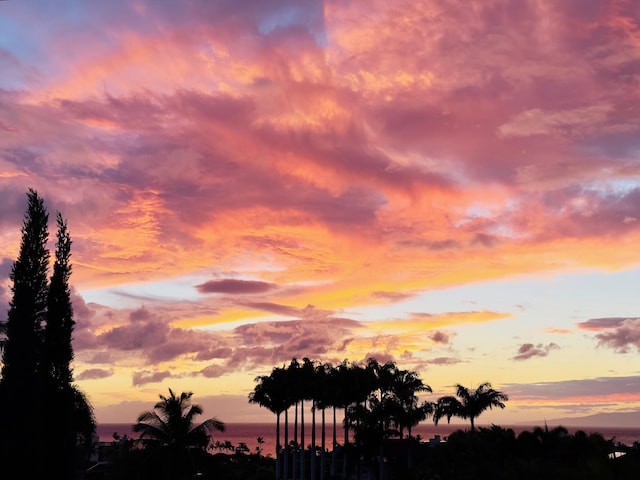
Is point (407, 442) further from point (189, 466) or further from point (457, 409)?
point (189, 466)

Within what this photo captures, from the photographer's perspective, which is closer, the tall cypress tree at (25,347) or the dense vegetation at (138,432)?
the dense vegetation at (138,432)

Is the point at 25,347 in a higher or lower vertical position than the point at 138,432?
higher

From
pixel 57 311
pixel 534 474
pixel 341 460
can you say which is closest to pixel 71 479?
pixel 57 311

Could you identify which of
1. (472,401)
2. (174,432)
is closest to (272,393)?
(472,401)

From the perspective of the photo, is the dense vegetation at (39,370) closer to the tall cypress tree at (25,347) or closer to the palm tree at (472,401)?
the tall cypress tree at (25,347)

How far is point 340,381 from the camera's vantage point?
93.1 metres

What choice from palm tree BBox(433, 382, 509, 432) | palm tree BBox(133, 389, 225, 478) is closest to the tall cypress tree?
palm tree BBox(133, 389, 225, 478)

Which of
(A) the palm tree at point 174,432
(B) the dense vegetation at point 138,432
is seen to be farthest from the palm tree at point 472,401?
(A) the palm tree at point 174,432

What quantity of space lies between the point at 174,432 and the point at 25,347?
589 inches

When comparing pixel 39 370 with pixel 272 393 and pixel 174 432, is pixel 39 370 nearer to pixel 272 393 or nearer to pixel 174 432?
pixel 174 432

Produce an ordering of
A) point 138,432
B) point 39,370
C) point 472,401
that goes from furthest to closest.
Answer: point 472,401
point 39,370
point 138,432

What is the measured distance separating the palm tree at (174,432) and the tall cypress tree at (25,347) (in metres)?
10.6

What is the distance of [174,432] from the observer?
168ft

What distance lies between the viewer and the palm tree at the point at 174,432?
5078 cm
